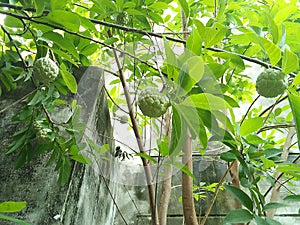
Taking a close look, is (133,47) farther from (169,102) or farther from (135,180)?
(135,180)

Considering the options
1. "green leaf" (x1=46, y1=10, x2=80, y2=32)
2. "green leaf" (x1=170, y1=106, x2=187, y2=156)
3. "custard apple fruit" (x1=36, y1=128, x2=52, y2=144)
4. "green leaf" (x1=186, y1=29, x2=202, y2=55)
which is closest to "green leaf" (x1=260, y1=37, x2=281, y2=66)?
"green leaf" (x1=186, y1=29, x2=202, y2=55)

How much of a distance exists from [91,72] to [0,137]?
684 mm

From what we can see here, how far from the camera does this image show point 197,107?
0.46m

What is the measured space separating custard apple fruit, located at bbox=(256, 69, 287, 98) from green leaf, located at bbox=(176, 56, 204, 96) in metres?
0.22

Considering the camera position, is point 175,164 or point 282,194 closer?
point 175,164

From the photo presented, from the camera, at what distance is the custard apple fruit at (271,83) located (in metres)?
0.58

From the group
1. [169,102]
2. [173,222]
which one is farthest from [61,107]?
[173,222]

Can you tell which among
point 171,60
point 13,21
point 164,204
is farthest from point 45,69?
→ point 164,204

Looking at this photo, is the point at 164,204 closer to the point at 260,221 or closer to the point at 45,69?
the point at 260,221

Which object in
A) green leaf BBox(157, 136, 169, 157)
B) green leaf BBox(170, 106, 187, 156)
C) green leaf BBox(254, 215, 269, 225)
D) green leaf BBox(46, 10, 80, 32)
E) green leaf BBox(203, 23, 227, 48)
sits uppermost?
green leaf BBox(46, 10, 80, 32)

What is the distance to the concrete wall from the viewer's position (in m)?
0.97

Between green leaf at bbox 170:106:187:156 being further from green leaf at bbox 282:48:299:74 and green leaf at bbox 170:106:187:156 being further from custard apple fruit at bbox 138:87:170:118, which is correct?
green leaf at bbox 282:48:299:74

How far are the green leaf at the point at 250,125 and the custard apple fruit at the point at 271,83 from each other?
10cm

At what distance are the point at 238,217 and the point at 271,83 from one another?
39 centimetres
